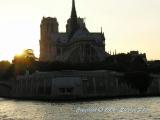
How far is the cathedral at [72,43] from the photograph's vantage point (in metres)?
119

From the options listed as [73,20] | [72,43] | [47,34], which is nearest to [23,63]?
[72,43]

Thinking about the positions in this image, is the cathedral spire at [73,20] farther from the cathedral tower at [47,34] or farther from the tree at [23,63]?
the cathedral tower at [47,34]

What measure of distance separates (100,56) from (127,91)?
117ft

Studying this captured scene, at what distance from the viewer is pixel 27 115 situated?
49594 mm

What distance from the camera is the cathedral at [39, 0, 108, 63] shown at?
118750mm

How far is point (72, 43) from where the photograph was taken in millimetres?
122938

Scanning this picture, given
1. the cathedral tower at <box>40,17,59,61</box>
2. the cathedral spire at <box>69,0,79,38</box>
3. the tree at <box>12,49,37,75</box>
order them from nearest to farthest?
the tree at <box>12,49,37,75</box> < the cathedral spire at <box>69,0,79,38</box> < the cathedral tower at <box>40,17,59,61</box>

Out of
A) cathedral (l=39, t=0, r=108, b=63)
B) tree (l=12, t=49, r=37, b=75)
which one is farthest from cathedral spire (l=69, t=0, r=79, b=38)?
tree (l=12, t=49, r=37, b=75)

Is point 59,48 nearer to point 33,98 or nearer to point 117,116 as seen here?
point 33,98

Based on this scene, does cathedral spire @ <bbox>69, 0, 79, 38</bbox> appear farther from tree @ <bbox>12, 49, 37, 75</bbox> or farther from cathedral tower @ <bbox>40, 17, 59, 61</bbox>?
cathedral tower @ <bbox>40, 17, 59, 61</bbox>

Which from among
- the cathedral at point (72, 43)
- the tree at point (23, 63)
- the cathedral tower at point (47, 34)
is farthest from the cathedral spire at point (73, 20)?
the cathedral tower at point (47, 34)

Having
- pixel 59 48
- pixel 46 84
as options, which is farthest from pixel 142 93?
pixel 59 48

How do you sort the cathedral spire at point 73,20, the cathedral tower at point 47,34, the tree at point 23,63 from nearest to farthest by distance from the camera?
the tree at point 23,63 < the cathedral spire at point 73,20 < the cathedral tower at point 47,34

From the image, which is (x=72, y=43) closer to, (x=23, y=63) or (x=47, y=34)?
(x=23, y=63)
